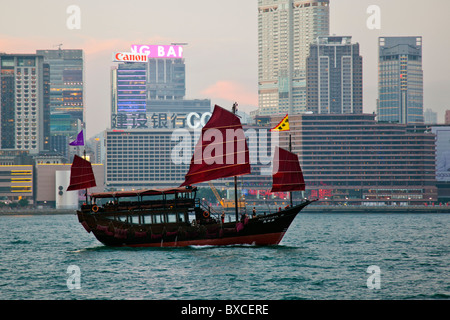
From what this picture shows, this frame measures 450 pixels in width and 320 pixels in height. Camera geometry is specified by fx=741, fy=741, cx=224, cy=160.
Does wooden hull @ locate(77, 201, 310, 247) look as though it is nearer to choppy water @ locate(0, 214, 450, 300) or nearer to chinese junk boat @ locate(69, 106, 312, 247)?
chinese junk boat @ locate(69, 106, 312, 247)

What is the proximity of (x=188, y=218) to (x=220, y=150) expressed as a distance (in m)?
7.56

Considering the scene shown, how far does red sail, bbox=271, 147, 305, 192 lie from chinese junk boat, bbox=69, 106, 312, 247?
14 cm

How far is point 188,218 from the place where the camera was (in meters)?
70.2

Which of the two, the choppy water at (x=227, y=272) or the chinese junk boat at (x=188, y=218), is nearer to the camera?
the choppy water at (x=227, y=272)

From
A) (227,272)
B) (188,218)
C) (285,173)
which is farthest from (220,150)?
(227,272)

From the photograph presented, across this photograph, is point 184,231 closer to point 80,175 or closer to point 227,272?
point 80,175

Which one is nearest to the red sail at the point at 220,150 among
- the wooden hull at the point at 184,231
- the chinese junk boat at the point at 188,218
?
the chinese junk boat at the point at 188,218

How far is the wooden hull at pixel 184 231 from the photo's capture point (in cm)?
6931

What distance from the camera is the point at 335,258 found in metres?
66.5

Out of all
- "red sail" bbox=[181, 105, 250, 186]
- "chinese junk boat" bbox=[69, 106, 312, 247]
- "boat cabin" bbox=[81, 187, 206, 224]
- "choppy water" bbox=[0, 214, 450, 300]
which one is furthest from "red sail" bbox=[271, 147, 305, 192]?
"boat cabin" bbox=[81, 187, 206, 224]

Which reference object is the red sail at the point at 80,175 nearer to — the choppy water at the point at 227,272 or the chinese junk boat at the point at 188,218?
the choppy water at the point at 227,272
